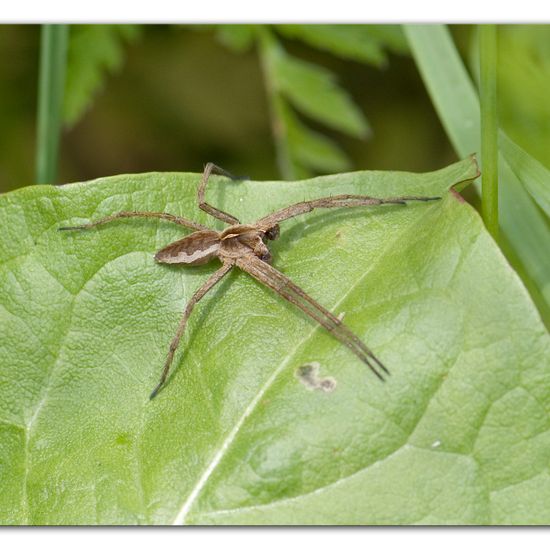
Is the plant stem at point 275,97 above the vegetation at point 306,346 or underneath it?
above

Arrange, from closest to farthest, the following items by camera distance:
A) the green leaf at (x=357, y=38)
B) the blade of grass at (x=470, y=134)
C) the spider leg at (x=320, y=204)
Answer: the spider leg at (x=320, y=204), the blade of grass at (x=470, y=134), the green leaf at (x=357, y=38)

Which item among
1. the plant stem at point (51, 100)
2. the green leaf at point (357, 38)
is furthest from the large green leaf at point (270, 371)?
the green leaf at point (357, 38)

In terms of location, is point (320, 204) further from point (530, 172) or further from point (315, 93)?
point (315, 93)

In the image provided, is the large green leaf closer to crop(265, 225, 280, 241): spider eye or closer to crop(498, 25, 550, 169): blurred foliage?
crop(265, 225, 280, 241): spider eye

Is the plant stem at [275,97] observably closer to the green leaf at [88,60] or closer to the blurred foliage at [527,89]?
the green leaf at [88,60]

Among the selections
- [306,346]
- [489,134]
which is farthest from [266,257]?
[489,134]
